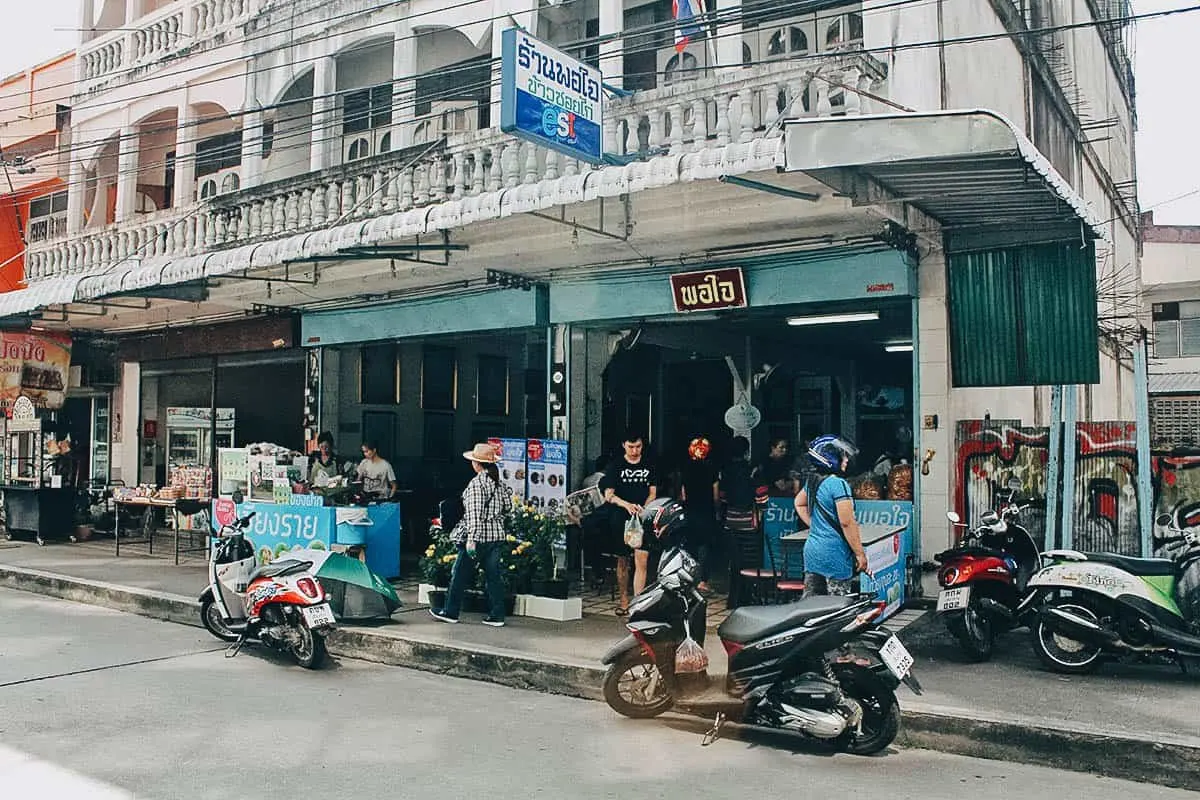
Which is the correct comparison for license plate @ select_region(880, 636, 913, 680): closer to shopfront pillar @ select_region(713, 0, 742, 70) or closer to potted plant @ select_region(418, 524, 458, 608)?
potted plant @ select_region(418, 524, 458, 608)

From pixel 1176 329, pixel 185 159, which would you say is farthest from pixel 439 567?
pixel 1176 329

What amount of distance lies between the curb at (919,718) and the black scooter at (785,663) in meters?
0.43

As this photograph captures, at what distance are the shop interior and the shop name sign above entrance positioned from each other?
2250 millimetres

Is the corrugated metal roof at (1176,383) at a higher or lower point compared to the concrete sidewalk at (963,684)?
higher

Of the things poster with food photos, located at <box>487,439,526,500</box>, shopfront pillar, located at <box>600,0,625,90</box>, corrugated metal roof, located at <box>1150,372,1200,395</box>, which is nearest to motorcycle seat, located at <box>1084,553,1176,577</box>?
poster with food photos, located at <box>487,439,526,500</box>

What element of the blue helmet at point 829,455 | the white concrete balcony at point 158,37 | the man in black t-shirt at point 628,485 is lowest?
the man in black t-shirt at point 628,485

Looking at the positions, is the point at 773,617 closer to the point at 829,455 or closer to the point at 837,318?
the point at 829,455

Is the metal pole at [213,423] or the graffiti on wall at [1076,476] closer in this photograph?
the graffiti on wall at [1076,476]

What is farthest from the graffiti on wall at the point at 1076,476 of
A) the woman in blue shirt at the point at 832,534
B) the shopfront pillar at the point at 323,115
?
the shopfront pillar at the point at 323,115

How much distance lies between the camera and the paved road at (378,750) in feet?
17.0

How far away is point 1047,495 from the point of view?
909cm

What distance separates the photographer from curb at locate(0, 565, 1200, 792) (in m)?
5.57

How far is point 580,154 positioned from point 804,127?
253 centimetres

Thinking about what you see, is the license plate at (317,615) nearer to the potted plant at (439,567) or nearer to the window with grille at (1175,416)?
the potted plant at (439,567)
